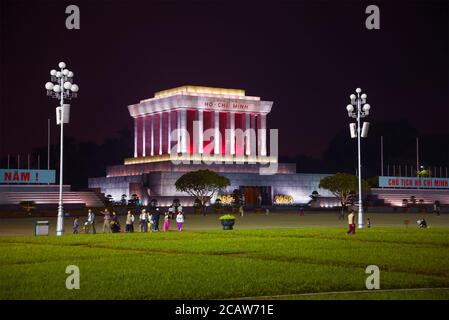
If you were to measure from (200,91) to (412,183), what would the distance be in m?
38.1

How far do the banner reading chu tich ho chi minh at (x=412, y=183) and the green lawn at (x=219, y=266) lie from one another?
84.5 m

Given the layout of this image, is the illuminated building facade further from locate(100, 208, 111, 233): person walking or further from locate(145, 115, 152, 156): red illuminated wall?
locate(100, 208, 111, 233): person walking

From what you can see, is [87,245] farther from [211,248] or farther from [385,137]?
[385,137]

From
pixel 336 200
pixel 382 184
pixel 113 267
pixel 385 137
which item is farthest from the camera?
pixel 385 137

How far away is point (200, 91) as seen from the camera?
11838cm

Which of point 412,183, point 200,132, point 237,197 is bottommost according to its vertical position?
point 237,197

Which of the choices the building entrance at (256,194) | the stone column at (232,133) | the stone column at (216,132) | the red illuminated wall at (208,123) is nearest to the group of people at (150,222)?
the building entrance at (256,194)

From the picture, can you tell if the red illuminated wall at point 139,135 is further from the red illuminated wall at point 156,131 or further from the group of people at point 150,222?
the group of people at point 150,222

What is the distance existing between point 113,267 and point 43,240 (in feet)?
43.6

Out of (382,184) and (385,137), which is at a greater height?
(385,137)

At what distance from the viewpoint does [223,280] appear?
19281 millimetres

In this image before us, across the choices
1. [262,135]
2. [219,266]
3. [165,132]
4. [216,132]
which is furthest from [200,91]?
[219,266]

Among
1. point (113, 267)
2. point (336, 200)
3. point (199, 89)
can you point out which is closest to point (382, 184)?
point (336, 200)

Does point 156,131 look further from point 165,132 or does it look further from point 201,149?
point 201,149
